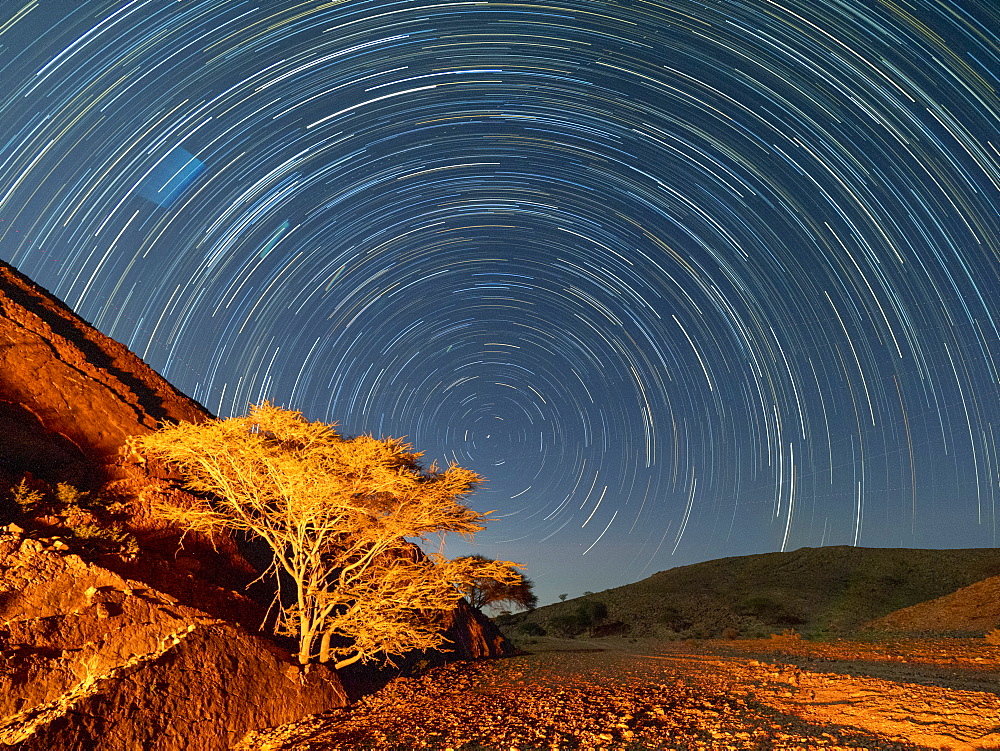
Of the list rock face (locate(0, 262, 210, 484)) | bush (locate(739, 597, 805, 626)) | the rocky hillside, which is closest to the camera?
the rocky hillside

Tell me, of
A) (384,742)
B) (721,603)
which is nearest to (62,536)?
(384,742)

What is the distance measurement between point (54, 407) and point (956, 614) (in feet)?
145

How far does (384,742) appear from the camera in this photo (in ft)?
26.2

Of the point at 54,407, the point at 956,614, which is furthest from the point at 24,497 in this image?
the point at 956,614

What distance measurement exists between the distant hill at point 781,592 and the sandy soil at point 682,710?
32.8 meters

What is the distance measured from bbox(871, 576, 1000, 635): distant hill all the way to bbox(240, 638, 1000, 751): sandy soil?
16.2 m

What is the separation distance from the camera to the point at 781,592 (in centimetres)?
6181

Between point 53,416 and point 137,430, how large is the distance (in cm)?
221

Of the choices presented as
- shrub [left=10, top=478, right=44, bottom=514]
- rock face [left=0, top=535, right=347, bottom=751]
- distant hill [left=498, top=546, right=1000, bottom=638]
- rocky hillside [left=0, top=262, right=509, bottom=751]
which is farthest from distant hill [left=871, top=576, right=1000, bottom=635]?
shrub [left=10, top=478, right=44, bottom=514]

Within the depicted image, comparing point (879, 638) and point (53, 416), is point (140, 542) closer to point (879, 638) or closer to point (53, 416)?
point (53, 416)

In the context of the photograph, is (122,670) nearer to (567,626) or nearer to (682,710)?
(682,710)

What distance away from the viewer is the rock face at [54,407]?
47.1 ft

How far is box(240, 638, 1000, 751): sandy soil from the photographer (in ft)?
24.5

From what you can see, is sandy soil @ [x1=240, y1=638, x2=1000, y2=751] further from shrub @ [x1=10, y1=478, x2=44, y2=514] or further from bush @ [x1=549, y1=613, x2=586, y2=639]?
bush @ [x1=549, y1=613, x2=586, y2=639]
